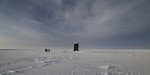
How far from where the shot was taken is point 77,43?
82.2 feet

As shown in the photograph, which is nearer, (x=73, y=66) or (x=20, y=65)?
(x=73, y=66)

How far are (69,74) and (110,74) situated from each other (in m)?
1.18

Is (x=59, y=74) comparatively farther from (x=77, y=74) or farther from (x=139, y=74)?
(x=139, y=74)

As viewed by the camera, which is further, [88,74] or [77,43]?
[77,43]

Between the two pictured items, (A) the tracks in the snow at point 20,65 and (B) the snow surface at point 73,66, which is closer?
(B) the snow surface at point 73,66

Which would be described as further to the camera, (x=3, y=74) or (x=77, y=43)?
(x=77, y=43)

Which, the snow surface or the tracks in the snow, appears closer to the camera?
the snow surface

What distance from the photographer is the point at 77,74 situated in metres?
2.78

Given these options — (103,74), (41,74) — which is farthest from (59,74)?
(103,74)

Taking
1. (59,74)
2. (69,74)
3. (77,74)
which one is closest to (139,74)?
(77,74)

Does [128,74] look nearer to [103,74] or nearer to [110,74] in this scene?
[110,74]

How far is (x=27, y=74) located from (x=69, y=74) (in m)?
1.17

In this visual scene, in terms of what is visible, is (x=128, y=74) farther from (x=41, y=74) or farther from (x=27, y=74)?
(x=27, y=74)

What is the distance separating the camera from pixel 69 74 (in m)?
2.76
